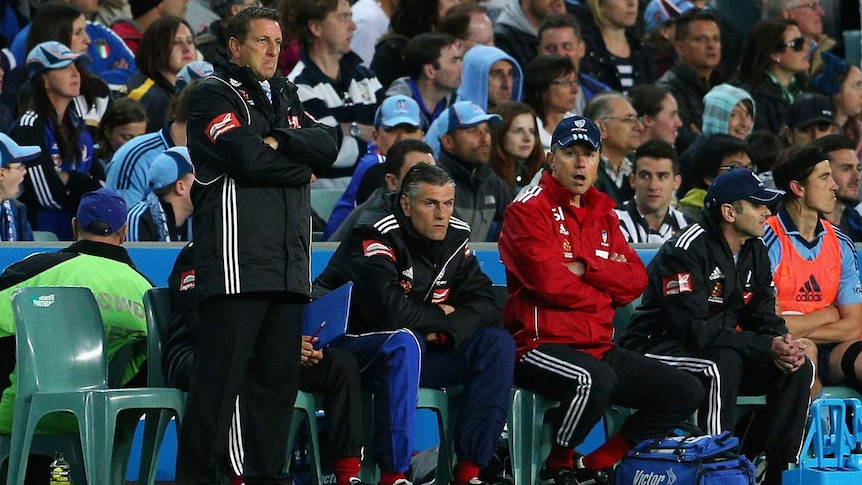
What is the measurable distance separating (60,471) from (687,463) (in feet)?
9.22

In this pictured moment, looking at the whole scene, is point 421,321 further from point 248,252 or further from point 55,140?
point 55,140

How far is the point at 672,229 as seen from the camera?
29.2 ft

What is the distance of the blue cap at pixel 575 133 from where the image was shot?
698cm

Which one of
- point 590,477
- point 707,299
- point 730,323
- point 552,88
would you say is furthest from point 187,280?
point 552,88

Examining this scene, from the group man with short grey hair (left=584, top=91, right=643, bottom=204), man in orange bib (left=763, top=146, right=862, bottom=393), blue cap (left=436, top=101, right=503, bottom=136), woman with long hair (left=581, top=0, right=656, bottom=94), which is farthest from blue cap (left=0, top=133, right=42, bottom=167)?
woman with long hair (left=581, top=0, right=656, bottom=94)

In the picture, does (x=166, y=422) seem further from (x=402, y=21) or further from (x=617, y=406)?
(x=402, y=21)

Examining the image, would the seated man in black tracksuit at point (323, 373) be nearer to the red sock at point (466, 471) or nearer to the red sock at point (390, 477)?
the red sock at point (390, 477)

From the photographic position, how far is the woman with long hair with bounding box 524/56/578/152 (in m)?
10.0

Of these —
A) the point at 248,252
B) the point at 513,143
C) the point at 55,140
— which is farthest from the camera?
the point at 513,143

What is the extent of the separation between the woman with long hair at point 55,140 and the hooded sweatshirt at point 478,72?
246 centimetres

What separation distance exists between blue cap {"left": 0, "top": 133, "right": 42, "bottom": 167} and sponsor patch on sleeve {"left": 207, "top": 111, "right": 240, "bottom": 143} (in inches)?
93.4

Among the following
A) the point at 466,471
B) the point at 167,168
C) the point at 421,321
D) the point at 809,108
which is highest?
the point at 809,108

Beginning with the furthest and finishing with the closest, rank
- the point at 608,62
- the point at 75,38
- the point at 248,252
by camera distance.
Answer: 1. the point at 608,62
2. the point at 75,38
3. the point at 248,252

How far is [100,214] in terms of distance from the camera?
266 inches
